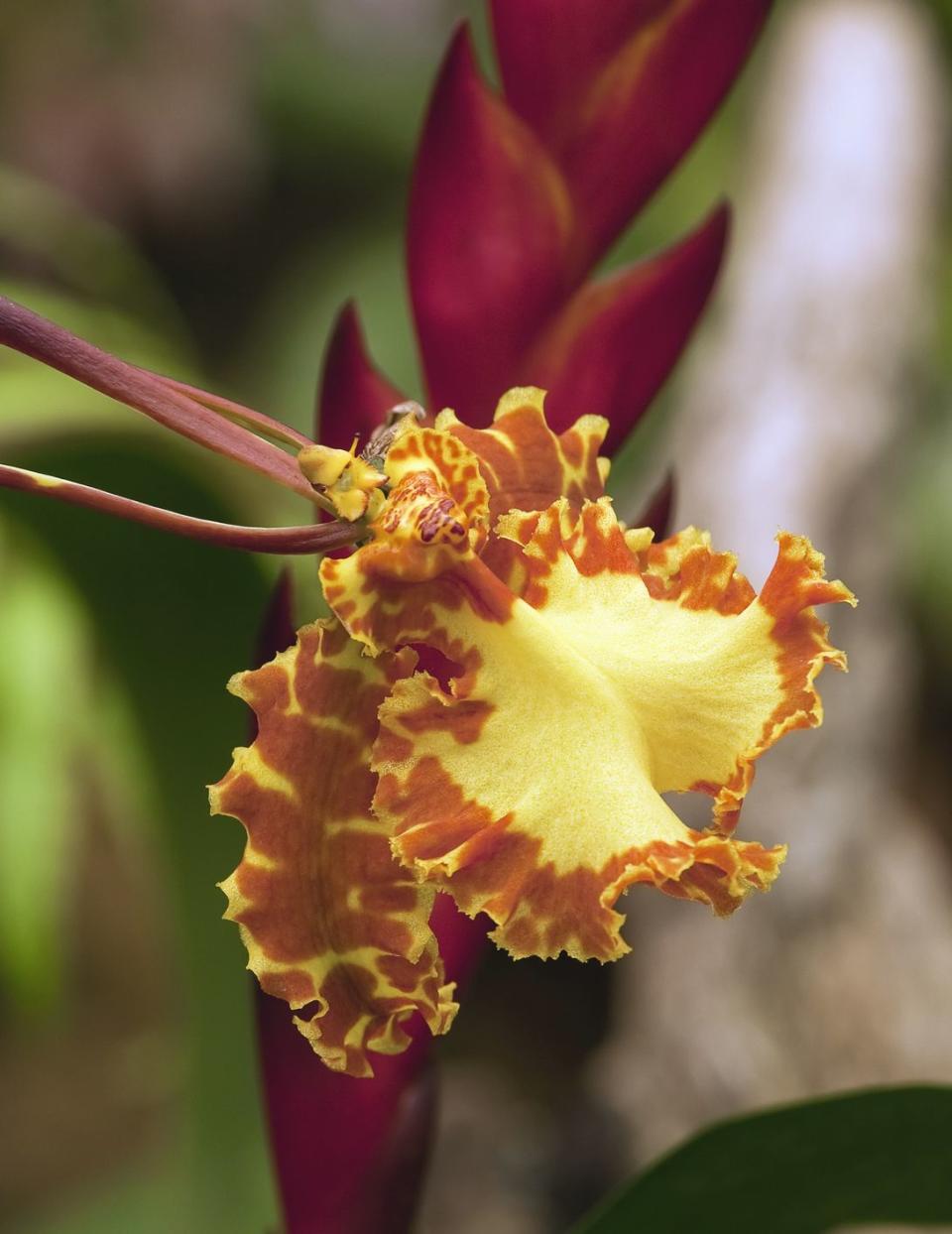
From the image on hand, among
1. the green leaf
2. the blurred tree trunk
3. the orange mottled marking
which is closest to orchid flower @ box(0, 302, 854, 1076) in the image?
the orange mottled marking

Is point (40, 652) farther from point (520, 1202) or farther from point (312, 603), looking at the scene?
point (520, 1202)

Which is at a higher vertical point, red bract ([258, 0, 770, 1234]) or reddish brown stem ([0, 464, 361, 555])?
red bract ([258, 0, 770, 1234])

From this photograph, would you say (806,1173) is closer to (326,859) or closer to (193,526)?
(326,859)

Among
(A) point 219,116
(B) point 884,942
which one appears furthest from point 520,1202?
(A) point 219,116

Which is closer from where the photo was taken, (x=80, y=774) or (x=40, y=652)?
(x=40, y=652)

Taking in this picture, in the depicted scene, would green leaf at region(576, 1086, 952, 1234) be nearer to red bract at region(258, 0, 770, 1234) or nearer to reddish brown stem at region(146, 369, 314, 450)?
red bract at region(258, 0, 770, 1234)

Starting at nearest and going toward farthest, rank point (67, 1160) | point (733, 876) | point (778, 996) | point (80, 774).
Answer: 1. point (733, 876)
2. point (778, 996)
3. point (67, 1160)
4. point (80, 774)

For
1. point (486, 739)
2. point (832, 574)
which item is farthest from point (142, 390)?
point (832, 574)
